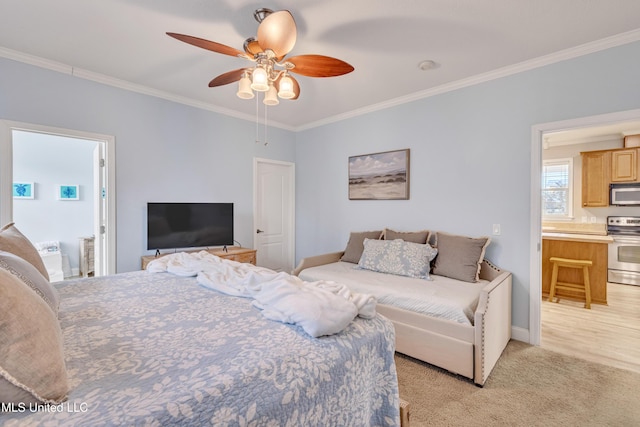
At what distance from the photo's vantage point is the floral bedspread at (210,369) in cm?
77

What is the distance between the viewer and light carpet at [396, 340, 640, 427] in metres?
1.77

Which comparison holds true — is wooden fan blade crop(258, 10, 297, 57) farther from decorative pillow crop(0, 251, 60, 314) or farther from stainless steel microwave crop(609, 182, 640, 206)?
stainless steel microwave crop(609, 182, 640, 206)

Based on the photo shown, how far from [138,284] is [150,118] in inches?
90.4

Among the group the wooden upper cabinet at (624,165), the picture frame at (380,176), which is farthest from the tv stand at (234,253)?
the wooden upper cabinet at (624,165)

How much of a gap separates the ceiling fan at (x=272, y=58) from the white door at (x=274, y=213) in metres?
2.31

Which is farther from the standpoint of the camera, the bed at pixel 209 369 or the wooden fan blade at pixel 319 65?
the wooden fan blade at pixel 319 65

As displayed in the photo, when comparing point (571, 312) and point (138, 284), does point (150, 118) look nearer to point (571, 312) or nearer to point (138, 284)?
point (138, 284)

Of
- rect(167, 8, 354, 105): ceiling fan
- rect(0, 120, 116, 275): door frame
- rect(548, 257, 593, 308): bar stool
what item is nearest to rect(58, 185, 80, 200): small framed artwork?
rect(0, 120, 116, 275): door frame

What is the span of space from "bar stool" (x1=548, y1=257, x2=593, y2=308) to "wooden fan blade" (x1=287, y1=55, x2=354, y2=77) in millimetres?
3824

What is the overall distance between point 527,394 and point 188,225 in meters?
3.61

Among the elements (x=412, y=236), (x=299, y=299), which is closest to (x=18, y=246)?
(x=299, y=299)

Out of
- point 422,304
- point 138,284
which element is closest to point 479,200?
point 422,304

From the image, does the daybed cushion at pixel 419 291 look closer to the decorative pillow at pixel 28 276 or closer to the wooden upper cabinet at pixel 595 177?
the decorative pillow at pixel 28 276

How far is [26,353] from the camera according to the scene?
2.45ft
